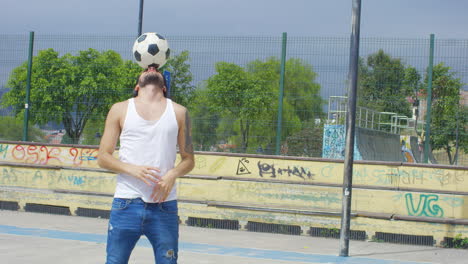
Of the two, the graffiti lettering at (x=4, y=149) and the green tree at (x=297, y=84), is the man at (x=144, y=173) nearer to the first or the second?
the green tree at (x=297, y=84)

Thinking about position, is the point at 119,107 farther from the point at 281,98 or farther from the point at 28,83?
the point at 28,83

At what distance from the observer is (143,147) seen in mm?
3523

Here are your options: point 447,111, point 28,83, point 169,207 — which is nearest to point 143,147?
point 169,207

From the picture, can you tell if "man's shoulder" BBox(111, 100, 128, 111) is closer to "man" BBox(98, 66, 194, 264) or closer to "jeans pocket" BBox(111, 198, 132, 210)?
"man" BBox(98, 66, 194, 264)

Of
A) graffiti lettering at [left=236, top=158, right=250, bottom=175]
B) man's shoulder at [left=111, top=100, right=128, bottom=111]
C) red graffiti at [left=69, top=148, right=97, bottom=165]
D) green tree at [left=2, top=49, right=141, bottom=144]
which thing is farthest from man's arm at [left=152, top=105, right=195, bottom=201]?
green tree at [left=2, top=49, right=141, bottom=144]

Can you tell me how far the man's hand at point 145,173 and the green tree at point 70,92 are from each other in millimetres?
10560

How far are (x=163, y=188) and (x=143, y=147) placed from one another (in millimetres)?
279

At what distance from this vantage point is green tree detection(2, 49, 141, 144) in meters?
14.2

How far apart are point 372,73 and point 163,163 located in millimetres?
9906

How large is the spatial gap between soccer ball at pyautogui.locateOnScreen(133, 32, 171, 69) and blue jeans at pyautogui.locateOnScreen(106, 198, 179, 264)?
1.19 m

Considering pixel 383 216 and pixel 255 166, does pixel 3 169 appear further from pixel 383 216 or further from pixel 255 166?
pixel 383 216

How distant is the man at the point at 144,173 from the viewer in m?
3.46

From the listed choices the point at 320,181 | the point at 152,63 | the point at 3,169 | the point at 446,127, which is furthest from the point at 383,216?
the point at 3,169

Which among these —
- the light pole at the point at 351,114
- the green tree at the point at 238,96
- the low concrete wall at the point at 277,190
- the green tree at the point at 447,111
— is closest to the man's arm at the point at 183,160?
the light pole at the point at 351,114
